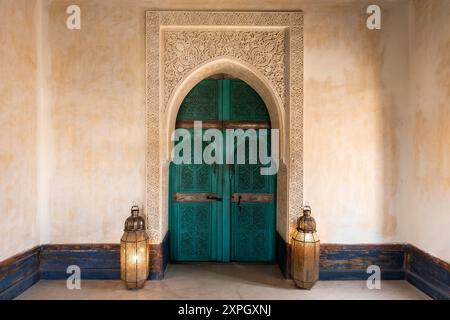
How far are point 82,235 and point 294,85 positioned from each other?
104 inches

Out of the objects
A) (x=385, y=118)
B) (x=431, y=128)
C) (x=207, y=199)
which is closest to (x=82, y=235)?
(x=207, y=199)

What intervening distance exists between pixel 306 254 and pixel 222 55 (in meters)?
2.15

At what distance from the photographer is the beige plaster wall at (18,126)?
2.48m

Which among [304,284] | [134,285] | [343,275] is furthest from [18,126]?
[343,275]

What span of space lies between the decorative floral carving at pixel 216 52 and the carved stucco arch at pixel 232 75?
0.05 meters

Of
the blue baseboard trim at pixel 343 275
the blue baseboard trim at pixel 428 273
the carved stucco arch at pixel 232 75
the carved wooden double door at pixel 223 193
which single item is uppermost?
the carved stucco arch at pixel 232 75

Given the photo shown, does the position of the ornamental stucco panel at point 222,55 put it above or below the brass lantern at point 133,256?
above

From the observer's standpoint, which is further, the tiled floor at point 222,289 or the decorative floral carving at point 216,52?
the decorative floral carving at point 216,52

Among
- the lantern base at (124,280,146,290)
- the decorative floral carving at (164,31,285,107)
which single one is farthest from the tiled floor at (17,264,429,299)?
the decorative floral carving at (164,31,285,107)

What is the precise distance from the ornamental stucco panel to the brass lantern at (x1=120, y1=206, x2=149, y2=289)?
0.20 metres

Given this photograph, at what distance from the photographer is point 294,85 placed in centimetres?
297

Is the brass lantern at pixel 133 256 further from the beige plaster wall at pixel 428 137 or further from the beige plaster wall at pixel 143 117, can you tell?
the beige plaster wall at pixel 428 137

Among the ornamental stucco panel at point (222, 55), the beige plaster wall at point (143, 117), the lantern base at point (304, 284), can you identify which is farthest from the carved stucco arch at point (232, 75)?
the lantern base at point (304, 284)

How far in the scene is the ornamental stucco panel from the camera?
9.73ft
